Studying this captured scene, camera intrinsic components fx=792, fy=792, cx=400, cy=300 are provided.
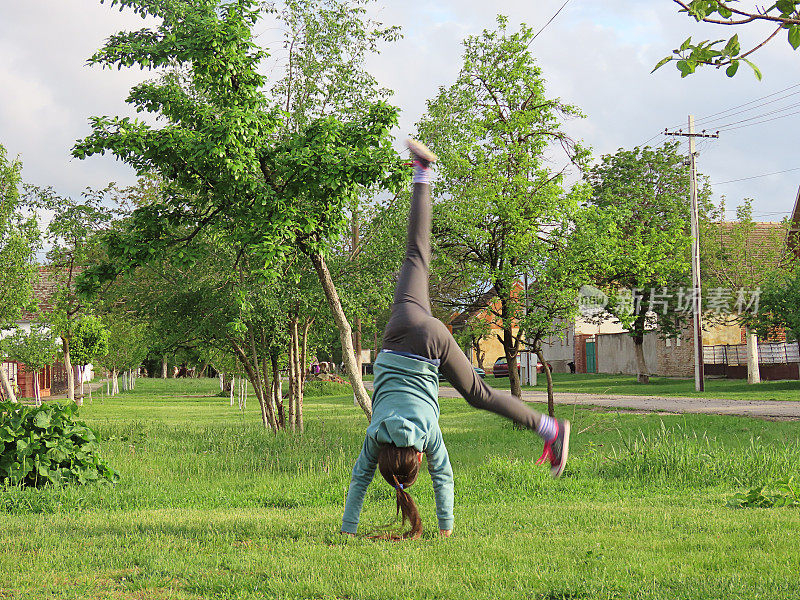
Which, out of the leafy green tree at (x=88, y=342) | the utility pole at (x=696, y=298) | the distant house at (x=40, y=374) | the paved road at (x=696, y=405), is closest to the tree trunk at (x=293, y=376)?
the paved road at (x=696, y=405)

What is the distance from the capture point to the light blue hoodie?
5.59 meters

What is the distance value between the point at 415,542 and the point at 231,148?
5699mm

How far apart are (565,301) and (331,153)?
7870 mm

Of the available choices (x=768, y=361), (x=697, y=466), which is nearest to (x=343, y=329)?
(x=697, y=466)

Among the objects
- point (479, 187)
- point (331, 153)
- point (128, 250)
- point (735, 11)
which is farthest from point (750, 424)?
point (735, 11)

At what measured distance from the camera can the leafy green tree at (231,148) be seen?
9.75m

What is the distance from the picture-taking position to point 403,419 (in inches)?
219

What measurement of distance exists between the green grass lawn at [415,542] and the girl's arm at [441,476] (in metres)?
0.20

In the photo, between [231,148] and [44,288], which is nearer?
[231,148]

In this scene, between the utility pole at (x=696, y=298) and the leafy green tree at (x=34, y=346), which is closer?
the leafy green tree at (x=34, y=346)

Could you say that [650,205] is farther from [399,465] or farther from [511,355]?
[399,465]

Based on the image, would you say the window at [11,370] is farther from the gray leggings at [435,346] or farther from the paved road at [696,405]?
the gray leggings at [435,346]

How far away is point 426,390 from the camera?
587cm

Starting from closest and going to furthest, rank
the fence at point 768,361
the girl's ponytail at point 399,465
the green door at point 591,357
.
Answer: the girl's ponytail at point 399,465
the fence at point 768,361
the green door at point 591,357
